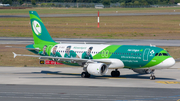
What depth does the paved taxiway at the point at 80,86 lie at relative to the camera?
97.2 ft

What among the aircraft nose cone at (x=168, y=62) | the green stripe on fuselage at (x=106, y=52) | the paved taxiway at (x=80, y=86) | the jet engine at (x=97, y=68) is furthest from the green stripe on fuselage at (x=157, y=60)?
the jet engine at (x=97, y=68)

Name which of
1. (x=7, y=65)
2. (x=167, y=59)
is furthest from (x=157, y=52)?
(x=7, y=65)

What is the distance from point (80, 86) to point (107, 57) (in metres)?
7.29

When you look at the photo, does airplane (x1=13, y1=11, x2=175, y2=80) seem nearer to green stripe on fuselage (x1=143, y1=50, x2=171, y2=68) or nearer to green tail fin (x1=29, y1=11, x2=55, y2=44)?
green stripe on fuselage (x1=143, y1=50, x2=171, y2=68)

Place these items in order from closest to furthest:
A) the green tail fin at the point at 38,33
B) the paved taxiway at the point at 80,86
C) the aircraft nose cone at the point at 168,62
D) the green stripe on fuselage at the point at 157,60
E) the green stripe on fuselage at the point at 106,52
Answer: the paved taxiway at the point at 80,86, the aircraft nose cone at the point at 168,62, the green stripe on fuselage at the point at 157,60, the green stripe on fuselage at the point at 106,52, the green tail fin at the point at 38,33

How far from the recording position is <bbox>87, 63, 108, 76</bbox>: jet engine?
127 feet

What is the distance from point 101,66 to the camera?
1529 inches

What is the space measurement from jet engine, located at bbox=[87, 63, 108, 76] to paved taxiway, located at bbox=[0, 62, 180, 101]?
111 cm

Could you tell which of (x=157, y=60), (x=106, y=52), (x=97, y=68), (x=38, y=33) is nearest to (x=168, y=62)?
(x=157, y=60)

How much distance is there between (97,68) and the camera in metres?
38.6

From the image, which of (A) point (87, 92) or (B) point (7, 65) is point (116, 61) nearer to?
(A) point (87, 92)

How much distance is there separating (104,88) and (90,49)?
30.9 feet

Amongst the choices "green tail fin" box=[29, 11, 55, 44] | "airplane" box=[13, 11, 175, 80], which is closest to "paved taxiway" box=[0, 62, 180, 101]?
"airplane" box=[13, 11, 175, 80]

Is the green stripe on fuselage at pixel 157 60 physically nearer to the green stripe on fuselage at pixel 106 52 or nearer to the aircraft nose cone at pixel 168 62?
the aircraft nose cone at pixel 168 62
